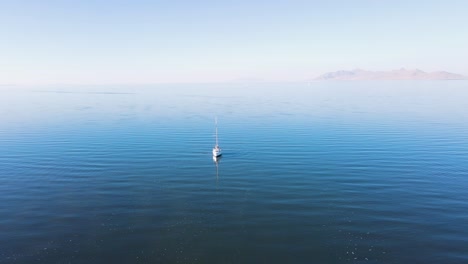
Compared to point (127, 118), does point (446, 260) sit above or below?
below

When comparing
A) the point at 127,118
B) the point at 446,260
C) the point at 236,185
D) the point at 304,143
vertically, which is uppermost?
the point at 127,118

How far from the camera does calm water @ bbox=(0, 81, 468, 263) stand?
29750mm

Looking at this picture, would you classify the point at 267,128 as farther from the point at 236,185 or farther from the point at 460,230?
the point at 460,230

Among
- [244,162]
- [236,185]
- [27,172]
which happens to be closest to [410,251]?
[236,185]

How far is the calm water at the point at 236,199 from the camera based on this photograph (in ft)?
97.6

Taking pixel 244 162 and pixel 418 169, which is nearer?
pixel 418 169

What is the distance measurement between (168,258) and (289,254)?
1201 centimetres

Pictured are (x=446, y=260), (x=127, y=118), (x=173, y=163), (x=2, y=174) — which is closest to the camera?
(x=446, y=260)

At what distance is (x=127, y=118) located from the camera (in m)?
113

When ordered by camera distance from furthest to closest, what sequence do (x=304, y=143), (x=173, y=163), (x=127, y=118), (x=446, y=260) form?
(x=127, y=118), (x=304, y=143), (x=173, y=163), (x=446, y=260)

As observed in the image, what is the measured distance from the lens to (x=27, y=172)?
171ft

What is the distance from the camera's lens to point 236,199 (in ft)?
134

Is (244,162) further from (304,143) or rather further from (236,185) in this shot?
(304,143)

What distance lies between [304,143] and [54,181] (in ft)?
170
